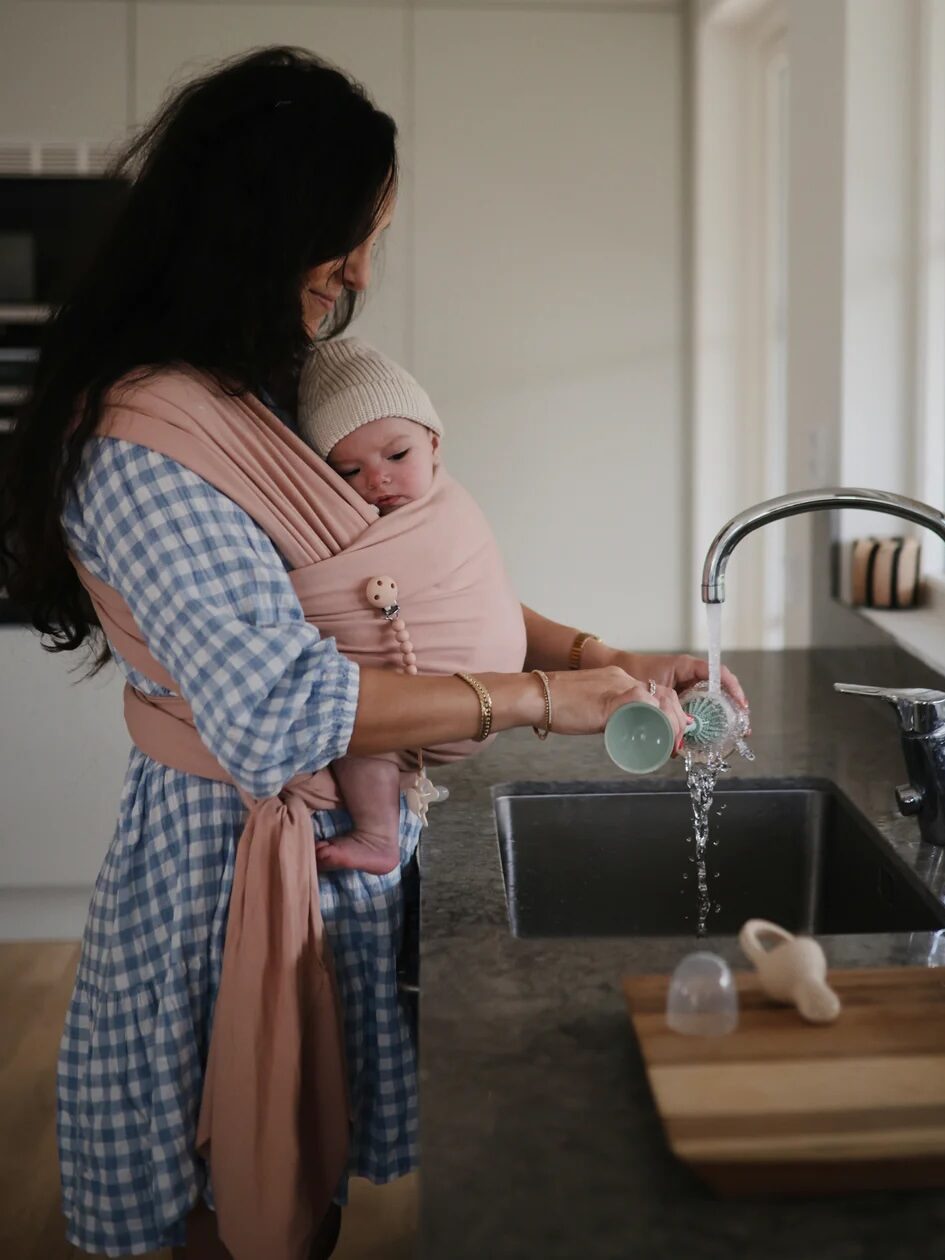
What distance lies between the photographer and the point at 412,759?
1.32 m

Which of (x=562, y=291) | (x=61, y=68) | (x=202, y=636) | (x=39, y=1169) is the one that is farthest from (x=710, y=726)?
(x=61, y=68)

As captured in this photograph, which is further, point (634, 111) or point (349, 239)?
point (634, 111)

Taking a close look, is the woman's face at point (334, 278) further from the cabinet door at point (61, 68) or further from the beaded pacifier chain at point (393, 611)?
the cabinet door at point (61, 68)

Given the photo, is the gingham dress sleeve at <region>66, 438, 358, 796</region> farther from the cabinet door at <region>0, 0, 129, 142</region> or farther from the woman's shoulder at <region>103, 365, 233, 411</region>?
the cabinet door at <region>0, 0, 129, 142</region>

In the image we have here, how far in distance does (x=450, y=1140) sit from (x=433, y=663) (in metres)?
0.54

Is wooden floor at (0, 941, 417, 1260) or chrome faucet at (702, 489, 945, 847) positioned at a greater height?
chrome faucet at (702, 489, 945, 847)

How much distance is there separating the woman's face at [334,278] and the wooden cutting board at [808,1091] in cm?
70

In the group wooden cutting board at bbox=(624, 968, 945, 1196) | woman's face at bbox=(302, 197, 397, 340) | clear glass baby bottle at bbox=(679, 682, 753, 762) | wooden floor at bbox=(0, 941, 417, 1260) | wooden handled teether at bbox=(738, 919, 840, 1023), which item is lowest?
wooden floor at bbox=(0, 941, 417, 1260)

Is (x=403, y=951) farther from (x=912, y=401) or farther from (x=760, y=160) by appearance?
(x=760, y=160)

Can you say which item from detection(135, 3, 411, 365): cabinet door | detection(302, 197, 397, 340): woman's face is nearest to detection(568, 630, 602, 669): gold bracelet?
detection(302, 197, 397, 340): woman's face

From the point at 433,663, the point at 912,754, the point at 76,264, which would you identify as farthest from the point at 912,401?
the point at 76,264

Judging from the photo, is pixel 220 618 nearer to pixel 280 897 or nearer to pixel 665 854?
pixel 280 897

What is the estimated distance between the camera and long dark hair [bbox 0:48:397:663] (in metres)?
1.18

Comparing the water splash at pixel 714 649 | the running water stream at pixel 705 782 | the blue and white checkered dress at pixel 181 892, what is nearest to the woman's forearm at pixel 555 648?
the running water stream at pixel 705 782
